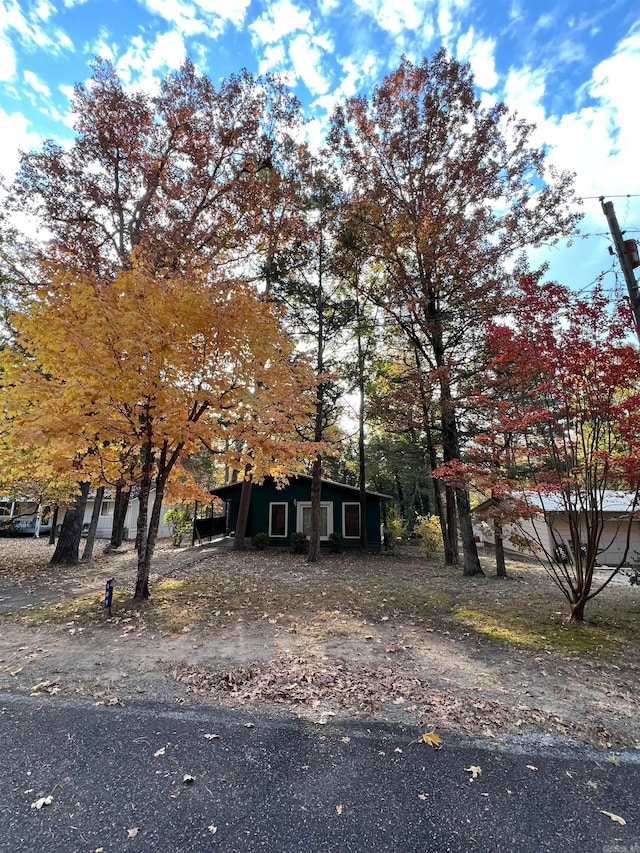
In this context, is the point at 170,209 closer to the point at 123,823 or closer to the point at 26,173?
the point at 26,173

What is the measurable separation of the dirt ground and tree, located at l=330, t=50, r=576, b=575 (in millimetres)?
5470

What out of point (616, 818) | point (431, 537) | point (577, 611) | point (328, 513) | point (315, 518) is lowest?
point (616, 818)

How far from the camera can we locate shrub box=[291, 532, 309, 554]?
16.6 metres

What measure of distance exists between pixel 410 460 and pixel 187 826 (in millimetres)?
17479

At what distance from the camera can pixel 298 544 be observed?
16.6 metres

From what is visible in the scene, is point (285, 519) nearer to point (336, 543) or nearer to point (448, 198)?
point (336, 543)

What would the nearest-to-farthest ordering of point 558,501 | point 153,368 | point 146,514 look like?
point 153,368 < point 146,514 < point 558,501

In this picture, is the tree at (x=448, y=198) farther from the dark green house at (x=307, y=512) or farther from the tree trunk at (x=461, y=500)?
the dark green house at (x=307, y=512)

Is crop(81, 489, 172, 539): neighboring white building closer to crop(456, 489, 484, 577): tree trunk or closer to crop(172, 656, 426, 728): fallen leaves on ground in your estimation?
crop(456, 489, 484, 577): tree trunk

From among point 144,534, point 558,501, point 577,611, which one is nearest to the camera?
point 577,611

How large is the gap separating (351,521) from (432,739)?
15.8 meters

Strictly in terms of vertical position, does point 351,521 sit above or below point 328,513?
below

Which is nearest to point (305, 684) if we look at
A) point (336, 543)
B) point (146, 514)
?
point (146, 514)

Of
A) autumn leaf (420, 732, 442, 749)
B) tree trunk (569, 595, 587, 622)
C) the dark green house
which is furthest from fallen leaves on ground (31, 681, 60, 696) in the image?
the dark green house
